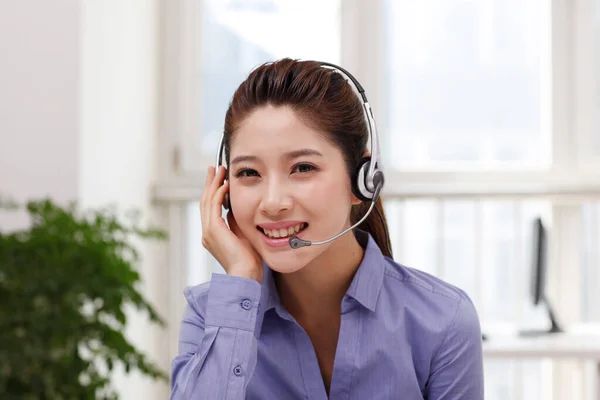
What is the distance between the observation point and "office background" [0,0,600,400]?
2666mm

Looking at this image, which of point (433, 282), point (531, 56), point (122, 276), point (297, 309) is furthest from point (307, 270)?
point (531, 56)

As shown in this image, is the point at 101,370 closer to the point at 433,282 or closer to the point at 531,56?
the point at 433,282

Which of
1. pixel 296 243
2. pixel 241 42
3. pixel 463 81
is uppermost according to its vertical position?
pixel 241 42

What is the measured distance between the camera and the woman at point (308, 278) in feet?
3.97

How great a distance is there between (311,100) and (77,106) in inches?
43.3

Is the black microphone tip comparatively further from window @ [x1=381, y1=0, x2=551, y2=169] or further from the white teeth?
window @ [x1=381, y1=0, x2=551, y2=169]

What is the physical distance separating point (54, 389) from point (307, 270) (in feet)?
2.67

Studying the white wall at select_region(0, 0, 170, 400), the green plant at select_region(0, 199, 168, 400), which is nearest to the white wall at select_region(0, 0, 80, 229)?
the white wall at select_region(0, 0, 170, 400)

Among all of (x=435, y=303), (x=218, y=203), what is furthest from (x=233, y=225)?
(x=435, y=303)

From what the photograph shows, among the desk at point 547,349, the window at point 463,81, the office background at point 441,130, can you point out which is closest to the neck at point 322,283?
the desk at point 547,349

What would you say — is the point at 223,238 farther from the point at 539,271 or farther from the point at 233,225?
the point at 539,271

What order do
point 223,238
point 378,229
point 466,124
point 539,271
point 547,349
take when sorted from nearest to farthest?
point 223,238
point 378,229
point 547,349
point 539,271
point 466,124

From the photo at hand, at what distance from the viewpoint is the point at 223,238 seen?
1.31 metres

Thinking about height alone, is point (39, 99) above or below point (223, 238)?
above
